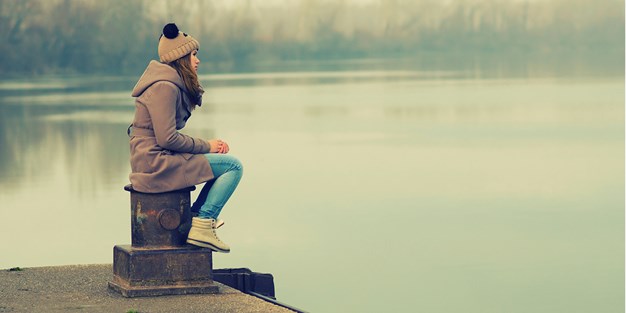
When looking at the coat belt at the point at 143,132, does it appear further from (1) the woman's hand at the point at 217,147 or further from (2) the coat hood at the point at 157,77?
(1) the woman's hand at the point at 217,147

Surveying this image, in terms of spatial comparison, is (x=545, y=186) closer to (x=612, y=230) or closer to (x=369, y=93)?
(x=612, y=230)

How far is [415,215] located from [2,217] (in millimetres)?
4645

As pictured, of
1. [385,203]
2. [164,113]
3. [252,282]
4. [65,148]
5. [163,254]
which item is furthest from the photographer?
Answer: [65,148]

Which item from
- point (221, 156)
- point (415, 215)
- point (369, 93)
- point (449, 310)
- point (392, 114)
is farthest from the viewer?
point (369, 93)

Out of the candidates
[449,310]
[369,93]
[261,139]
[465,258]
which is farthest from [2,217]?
[369,93]

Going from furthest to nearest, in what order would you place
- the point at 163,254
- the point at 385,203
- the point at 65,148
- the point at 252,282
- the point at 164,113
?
the point at 65,148 < the point at 385,203 < the point at 252,282 < the point at 163,254 < the point at 164,113

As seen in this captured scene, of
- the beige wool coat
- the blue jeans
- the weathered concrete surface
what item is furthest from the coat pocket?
the weathered concrete surface

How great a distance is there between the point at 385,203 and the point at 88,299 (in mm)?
9919

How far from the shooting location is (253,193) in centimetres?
1859

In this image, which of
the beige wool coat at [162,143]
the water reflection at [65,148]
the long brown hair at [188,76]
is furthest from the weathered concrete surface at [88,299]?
the water reflection at [65,148]

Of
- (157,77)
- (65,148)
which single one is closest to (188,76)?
(157,77)

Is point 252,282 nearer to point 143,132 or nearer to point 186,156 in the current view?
point 186,156

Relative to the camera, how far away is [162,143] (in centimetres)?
827

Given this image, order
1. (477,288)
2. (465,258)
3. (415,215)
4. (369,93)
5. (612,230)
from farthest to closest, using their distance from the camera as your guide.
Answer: (369,93) → (415,215) → (612,230) → (465,258) → (477,288)
